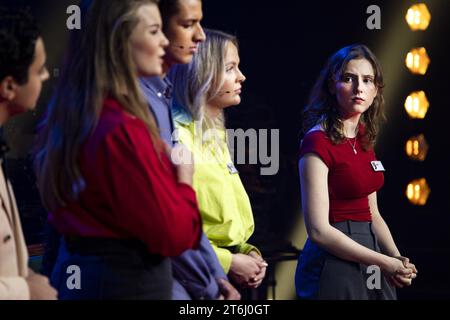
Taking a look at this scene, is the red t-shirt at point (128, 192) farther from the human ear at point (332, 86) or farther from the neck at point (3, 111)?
the human ear at point (332, 86)

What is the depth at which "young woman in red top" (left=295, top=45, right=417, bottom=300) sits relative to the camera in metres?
3.18

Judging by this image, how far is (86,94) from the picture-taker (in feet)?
7.15

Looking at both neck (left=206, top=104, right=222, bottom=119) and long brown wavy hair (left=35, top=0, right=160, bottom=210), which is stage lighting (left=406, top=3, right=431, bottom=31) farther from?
long brown wavy hair (left=35, top=0, right=160, bottom=210)

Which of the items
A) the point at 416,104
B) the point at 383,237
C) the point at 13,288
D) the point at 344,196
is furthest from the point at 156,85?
the point at 416,104

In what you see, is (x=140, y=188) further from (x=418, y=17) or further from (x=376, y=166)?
(x=418, y=17)

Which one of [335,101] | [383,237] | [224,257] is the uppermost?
[335,101]

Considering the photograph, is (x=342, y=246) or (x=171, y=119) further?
(x=342, y=246)

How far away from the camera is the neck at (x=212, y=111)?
3.06m

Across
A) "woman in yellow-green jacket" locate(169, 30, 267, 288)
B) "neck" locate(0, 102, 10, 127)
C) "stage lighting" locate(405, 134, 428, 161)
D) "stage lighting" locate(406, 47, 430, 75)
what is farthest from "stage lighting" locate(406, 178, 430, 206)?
"neck" locate(0, 102, 10, 127)

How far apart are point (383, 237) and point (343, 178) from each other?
333mm

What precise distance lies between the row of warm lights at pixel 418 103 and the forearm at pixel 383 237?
2286 millimetres
